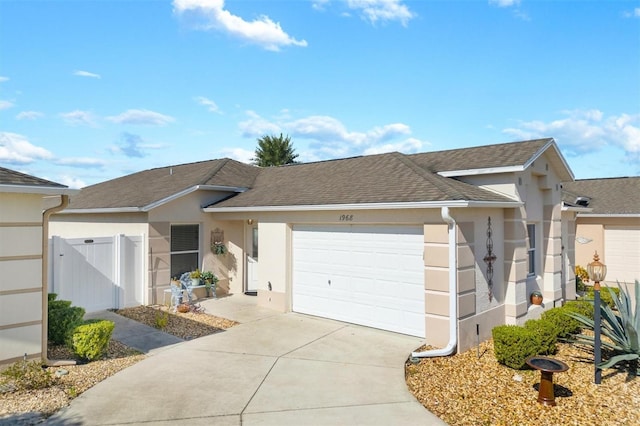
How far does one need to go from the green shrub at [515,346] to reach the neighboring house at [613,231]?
11.7m

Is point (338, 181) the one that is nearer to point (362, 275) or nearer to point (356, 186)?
point (356, 186)

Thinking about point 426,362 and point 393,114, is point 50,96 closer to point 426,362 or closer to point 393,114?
point 426,362

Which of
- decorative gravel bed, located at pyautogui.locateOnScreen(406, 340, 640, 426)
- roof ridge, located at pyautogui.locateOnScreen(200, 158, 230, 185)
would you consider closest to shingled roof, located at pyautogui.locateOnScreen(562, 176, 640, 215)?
decorative gravel bed, located at pyautogui.locateOnScreen(406, 340, 640, 426)

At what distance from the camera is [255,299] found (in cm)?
1251

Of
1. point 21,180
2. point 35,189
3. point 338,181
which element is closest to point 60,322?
point 35,189

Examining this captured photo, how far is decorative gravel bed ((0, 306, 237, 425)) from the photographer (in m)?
5.06

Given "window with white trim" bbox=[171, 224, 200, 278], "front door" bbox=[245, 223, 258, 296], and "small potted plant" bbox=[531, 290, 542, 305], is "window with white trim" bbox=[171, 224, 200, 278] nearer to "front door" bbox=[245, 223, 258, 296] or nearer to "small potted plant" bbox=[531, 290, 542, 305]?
"front door" bbox=[245, 223, 258, 296]

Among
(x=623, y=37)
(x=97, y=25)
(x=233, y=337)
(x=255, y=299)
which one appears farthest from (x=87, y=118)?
(x=623, y=37)

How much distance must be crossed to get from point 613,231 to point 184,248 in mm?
19212

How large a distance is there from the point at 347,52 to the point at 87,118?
33.8 feet

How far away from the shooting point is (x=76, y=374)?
634 cm

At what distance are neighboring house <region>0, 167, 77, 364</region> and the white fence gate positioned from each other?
3.26 m

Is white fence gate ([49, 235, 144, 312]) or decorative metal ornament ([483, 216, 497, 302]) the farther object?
white fence gate ([49, 235, 144, 312])

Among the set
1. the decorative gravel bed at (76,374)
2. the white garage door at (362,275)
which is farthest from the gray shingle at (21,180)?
the white garage door at (362,275)
